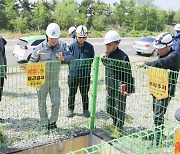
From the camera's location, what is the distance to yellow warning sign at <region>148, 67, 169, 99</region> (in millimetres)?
3813

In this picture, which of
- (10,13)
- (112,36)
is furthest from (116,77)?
(10,13)

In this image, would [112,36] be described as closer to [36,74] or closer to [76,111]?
[36,74]

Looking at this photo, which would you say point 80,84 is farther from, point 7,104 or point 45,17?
point 45,17

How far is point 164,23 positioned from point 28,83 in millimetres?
53369

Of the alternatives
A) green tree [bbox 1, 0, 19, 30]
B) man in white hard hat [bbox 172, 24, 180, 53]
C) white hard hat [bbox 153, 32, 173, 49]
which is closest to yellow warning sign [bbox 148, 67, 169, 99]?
white hard hat [bbox 153, 32, 173, 49]

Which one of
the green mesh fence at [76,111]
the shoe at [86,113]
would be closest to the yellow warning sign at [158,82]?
the green mesh fence at [76,111]

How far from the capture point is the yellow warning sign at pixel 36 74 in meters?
4.13

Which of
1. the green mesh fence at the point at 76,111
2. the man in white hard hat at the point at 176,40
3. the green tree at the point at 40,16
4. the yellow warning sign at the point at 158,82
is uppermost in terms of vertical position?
the green tree at the point at 40,16

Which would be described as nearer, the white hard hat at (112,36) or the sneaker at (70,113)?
the white hard hat at (112,36)

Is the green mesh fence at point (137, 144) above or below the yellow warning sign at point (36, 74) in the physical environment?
below

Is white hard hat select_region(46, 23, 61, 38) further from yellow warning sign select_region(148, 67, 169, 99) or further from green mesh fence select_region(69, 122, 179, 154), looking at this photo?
green mesh fence select_region(69, 122, 179, 154)

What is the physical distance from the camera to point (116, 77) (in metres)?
4.55

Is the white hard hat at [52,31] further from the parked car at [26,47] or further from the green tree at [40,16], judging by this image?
the green tree at [40,16]

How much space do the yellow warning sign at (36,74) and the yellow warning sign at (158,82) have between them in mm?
1561
